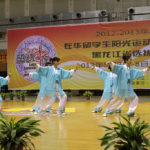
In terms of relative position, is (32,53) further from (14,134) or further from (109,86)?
(14,134)

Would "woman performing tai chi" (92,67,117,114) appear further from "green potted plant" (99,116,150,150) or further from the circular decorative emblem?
the circular decorative emblem

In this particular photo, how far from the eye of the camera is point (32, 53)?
10156 mm

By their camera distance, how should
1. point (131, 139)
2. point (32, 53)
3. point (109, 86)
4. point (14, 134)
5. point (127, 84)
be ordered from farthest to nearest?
point (32, 53), point (109, 86), point (127, 84), point (14, 134), point (131, 139)

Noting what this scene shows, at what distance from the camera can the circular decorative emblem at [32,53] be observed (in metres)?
10.0

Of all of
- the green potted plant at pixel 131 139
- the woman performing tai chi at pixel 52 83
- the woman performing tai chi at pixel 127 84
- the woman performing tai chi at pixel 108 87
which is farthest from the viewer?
the woman performing tai chi at pixel 108 87

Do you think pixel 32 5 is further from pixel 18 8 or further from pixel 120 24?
pixel 120 24

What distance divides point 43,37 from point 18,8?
14.6 ft

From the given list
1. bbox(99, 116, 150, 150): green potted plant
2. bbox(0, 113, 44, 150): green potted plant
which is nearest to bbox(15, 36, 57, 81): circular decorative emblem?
bbox(0, 113, 44, 150): green potted plant

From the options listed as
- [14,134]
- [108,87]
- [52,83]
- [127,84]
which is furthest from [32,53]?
[14,134]

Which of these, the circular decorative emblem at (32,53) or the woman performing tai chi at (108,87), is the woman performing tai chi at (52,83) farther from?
the circular decorative emblem at (32,53)

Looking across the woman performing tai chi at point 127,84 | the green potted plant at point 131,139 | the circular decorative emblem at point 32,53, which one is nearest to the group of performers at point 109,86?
the woman performing tai chi at point 127,84

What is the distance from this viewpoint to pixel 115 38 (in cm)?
929

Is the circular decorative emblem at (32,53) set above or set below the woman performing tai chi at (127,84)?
above

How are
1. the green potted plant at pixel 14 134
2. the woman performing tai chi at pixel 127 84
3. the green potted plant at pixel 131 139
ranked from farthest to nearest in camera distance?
the woman performing tai chi at pixel 127 84, the green potted plant at pixel 14 134, the green potted plant at pixel 131 139
